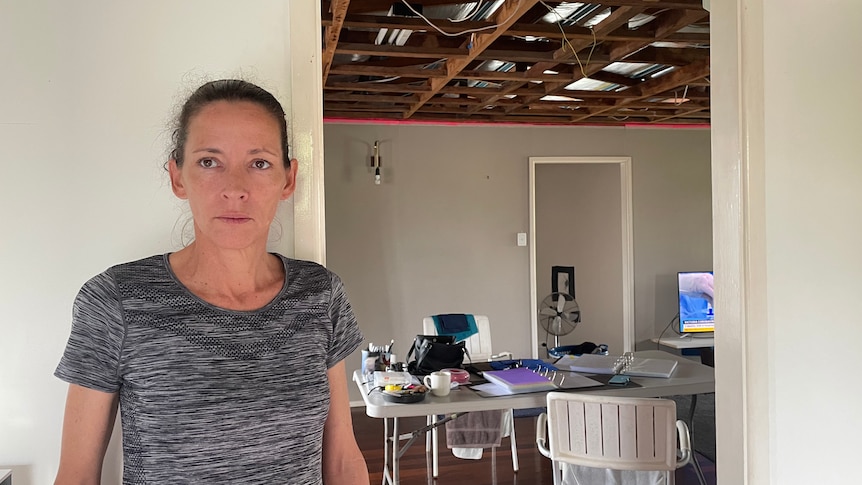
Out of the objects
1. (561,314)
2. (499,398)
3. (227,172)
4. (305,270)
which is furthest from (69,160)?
(561,314)

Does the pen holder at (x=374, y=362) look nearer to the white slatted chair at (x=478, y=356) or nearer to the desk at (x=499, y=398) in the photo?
the desk at (x=499, y=398)

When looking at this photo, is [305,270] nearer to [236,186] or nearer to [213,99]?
[236,186]

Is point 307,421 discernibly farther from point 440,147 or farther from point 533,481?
point 440,147

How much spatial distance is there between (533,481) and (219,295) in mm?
3061

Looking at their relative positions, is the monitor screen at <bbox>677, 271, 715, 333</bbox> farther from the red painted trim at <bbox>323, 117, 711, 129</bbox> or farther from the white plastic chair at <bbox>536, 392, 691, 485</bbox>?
the white plastic chair at <bbox>536, 392, 691, 485</bbox>

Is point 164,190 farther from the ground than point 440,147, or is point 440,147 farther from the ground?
point 440,147

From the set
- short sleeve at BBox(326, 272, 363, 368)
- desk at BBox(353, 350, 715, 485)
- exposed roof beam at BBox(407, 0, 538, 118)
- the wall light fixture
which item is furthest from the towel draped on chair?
short sleeve at BBox(326, 272, 363, 368)

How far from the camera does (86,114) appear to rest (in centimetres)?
120

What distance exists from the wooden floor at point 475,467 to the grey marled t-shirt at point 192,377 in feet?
9.26

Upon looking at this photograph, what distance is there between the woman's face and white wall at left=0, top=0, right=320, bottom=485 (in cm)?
25

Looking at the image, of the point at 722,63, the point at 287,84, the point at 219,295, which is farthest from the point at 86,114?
the point at 722,63

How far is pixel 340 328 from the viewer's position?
3.73 ft

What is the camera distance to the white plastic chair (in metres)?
2.13

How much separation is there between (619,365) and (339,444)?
216 cm
